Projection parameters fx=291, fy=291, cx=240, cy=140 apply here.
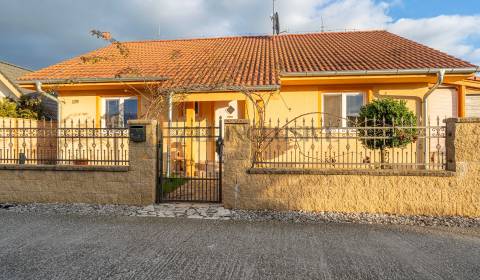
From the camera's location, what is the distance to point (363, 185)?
568 centimetres

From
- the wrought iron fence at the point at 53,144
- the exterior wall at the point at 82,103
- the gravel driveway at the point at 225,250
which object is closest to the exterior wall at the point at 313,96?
the wrought iron fence at the point at 53,144

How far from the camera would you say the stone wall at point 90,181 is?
6199 millimetres

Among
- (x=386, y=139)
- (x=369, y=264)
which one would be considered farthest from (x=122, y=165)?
(x=386, y=139)

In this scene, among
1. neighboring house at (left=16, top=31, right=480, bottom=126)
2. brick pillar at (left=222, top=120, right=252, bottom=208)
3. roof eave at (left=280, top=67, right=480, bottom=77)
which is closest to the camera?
brick pillar at (left=222, top=120, right=252, bottom=208)

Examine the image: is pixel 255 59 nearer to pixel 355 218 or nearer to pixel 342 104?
pixel 342 104

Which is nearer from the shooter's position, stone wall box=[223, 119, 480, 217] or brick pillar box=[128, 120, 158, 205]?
stone wall box=[223, 119, 480, 217]

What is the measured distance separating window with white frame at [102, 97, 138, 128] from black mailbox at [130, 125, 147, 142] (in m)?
5.09

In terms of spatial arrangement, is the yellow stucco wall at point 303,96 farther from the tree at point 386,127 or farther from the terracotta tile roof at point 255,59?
the tree at point 386,127

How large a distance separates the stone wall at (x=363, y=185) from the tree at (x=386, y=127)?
652 mm

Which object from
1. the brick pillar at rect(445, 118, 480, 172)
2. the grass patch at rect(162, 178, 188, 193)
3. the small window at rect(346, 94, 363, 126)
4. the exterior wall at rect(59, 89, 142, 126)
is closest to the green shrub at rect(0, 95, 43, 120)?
the exterior wall at rect(59, 89, 142, 126)

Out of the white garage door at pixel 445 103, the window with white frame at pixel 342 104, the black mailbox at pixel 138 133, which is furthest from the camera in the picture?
the white garage door at pixel 445 103

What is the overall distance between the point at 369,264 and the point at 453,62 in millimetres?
8882

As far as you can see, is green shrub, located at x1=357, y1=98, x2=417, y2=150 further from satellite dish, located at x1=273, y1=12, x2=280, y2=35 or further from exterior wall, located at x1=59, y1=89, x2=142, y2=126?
satellite dish, located at x1=273, y1=12, x2=280, y2=35

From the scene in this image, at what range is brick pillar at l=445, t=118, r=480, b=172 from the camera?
18.0 ft
